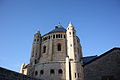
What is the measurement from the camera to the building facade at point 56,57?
24.7m

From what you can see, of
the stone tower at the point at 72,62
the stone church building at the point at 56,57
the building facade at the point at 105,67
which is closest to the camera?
the building facade at the point at 105,67

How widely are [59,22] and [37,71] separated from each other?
24461 millimetres

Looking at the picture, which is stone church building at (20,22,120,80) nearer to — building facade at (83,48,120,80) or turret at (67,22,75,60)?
turret at (67,22,75,60)

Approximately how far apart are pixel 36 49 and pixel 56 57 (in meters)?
7.33

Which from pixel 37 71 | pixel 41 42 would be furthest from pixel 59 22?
pixel 37 71

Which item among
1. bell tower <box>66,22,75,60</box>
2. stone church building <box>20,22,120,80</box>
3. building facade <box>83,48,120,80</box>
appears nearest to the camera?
building facade <box>83,48,120,80</box>

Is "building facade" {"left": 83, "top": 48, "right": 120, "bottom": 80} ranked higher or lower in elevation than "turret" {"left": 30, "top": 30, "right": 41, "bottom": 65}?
lower

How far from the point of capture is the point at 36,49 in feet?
103

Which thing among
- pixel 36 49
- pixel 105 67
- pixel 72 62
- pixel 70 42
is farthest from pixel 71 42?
pixel 105 67

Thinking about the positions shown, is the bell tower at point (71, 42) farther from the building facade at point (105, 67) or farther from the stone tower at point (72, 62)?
the building facade at point (105, 67)

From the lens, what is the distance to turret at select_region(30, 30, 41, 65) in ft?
97.5

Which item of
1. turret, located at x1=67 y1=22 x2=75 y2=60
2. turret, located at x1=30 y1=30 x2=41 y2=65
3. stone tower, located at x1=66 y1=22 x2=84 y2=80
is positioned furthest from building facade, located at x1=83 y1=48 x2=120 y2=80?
turret, located at x1=30 y1=30 x2=41 y2=65

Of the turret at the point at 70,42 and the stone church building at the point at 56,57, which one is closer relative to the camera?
the stone church building at the point at 56,57

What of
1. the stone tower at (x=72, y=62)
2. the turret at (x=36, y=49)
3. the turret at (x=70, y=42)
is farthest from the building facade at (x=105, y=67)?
the turret at (x=36, y=49)
